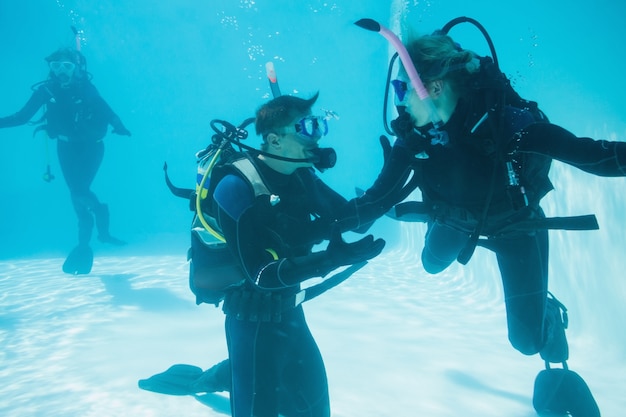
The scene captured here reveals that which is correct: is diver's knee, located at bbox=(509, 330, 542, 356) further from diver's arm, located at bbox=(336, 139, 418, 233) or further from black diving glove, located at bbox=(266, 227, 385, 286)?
black diving glove, located at bbox=(266, 227, 385, 286)

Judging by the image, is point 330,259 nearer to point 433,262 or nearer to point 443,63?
point 443,63

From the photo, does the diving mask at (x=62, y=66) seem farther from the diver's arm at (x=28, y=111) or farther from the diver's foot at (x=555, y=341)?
the diver's foot at (x=555, y=341)

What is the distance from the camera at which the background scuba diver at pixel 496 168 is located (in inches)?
93.3

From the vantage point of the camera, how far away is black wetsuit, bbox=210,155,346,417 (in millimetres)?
2445

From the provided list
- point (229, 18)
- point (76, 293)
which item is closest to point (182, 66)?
point (229, 18)

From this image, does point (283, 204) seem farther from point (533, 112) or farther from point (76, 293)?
point (76, 293)

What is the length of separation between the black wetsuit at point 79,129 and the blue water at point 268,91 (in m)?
0.61

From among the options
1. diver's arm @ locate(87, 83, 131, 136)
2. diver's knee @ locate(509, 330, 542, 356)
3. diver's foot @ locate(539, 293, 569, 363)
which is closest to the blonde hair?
diver's knee @ locate(509, 330, 542, 356)

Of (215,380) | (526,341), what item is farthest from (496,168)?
(215,380)

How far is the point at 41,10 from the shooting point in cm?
3809

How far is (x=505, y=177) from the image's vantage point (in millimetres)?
2604

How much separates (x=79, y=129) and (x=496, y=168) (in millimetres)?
9682

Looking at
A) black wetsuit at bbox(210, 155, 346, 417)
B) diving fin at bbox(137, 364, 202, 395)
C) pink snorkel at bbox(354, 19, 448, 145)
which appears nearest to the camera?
pink snorkel at bbox(354, 19, 448, 145)

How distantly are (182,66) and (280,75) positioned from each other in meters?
11.2
